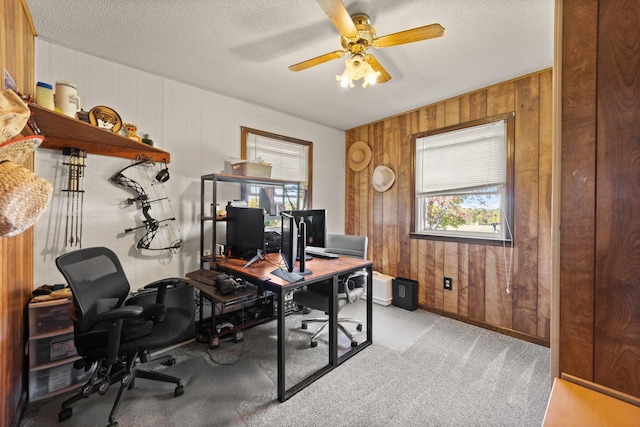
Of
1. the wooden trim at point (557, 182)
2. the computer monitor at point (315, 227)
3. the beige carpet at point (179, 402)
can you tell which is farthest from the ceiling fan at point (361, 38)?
the beige carpet at point (179, 402)

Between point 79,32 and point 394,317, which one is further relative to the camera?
point 394,317

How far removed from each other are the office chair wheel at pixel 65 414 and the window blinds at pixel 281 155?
2541 mm

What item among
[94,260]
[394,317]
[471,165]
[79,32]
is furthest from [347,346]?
[79,32]

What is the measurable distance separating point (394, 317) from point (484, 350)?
92cm

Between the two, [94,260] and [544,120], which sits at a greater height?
[544,120]

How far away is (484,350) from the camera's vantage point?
7.64 feet

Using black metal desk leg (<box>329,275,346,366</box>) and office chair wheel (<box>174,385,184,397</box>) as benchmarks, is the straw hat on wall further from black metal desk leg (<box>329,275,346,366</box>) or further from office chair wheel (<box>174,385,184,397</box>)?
office chair wheel (<box>174,385,184,397</box>)

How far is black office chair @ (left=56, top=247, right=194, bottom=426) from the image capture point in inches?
56.4

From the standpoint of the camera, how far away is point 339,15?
138cm

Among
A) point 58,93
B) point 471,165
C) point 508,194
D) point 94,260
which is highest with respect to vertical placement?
point 58,93

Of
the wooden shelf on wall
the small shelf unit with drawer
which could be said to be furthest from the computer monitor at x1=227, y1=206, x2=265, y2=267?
the small shelf unit with drawer

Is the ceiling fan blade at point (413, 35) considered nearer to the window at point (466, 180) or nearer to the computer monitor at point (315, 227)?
the computer monitor at point (315, 227)

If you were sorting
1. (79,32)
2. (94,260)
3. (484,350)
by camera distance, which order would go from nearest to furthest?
1. (94,260)
2. (79,32)
3. (484,350)

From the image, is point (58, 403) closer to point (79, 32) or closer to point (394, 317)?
point (79, 32)
